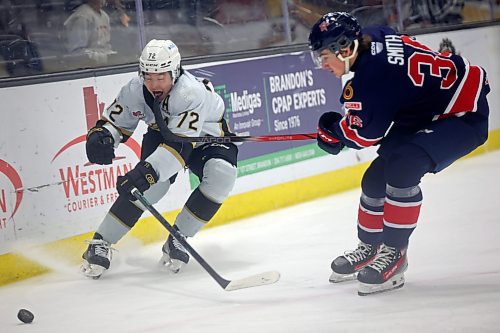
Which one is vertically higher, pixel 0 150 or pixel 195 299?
pixel 0 150

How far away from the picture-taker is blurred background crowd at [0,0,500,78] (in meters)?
4.70

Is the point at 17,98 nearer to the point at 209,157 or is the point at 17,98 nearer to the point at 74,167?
the point at 74,167

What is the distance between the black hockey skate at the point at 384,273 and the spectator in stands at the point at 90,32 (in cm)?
205

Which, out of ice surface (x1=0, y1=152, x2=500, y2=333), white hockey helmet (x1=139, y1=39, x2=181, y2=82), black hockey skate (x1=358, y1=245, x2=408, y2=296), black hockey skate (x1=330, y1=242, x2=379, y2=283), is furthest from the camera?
white hockey helmet (x1=139, y1=39, x2=181, y2=82)

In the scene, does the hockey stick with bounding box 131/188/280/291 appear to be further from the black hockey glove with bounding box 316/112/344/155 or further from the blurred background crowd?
the blurred background crowd

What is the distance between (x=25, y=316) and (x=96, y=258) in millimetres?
666

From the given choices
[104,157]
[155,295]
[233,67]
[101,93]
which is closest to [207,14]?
[233,67]

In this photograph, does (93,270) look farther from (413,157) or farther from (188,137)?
(413,157)

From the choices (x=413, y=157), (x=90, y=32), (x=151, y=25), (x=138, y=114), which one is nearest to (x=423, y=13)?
(x=151, y=25)

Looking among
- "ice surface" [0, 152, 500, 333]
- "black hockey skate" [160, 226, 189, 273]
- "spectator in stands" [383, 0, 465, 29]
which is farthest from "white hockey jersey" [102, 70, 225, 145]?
"spectator in stands" [383, 0, 465, 29]

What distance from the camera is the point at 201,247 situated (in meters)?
4.79

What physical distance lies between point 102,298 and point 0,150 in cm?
90

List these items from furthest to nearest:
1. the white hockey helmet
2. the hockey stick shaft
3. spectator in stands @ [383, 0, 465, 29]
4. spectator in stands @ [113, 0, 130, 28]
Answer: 1. spectator in stands @ [383, 0, 465, 29]
2. spectator in stands @ [113, 0, 130, 28]
3. the white hockey helmet
4. the hockey stick shaft

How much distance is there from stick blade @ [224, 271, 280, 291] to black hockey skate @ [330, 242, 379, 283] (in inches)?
9.5
